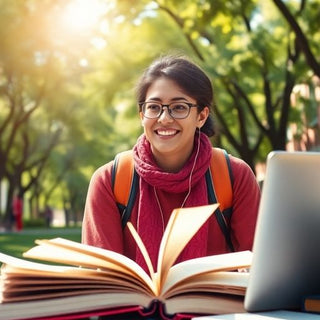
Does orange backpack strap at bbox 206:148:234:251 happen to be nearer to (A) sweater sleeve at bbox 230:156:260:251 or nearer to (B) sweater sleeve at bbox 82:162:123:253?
(A) sweater sleeve at bbox 230:156:260:251

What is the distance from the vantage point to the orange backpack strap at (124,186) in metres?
2.59

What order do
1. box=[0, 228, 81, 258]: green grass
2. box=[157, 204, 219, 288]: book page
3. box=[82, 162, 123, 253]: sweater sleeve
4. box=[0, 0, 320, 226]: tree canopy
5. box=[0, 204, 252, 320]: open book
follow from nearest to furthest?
box=[0, 204, 252, 320]: open book, box=[157, 204, 219, 288]: book page, box=[82, 162, 123, 253]: sweater sleeve, box=[0, 0, 320, 226]: tree canopy, box=[0, 228, 81, 258]: green grass

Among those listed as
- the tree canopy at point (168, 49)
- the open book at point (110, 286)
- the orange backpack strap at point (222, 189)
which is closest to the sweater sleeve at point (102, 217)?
the orange backpack strap at point (222, 189)

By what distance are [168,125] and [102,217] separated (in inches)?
13.7

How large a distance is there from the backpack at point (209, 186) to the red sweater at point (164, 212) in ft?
0.06

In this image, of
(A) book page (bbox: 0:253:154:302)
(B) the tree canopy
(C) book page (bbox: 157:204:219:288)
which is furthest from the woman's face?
(B) the tree canopy

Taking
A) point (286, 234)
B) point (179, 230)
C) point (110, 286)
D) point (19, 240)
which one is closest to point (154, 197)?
point (179, 230)

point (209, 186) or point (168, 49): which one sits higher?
point (168, 49)

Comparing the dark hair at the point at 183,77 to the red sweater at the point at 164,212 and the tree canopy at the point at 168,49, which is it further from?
the tree canopy at the point at 168,49

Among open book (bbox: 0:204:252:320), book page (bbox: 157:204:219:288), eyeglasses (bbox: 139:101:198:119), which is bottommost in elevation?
open book (bbox: 0:204:252:320)

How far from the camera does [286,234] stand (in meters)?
1.73

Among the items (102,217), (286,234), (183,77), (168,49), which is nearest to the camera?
(286,234)

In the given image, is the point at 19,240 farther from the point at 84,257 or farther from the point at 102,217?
the point at 84,257

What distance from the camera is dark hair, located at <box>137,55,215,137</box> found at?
263 centimetres
